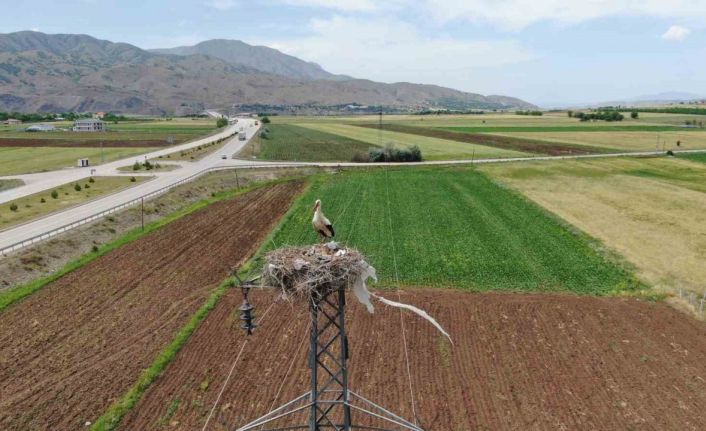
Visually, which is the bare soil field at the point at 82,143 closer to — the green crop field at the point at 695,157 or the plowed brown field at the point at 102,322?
the plowed brown field at the point at 102,322

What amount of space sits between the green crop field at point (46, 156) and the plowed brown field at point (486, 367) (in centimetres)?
5968

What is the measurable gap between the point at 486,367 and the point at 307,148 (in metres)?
77.7

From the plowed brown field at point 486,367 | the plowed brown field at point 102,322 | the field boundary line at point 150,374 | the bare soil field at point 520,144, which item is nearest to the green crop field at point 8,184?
the plowed brown field at point 102,322

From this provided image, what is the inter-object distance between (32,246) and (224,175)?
31241 millimetres

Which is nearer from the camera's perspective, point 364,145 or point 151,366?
point 151,366

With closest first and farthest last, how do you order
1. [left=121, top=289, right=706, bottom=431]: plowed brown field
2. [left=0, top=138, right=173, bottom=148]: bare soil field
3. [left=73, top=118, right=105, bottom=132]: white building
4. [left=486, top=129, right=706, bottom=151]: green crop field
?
[left=121, top=289, right=706, bottom=431]: plowed brown field → [left=486, top=129, right=706, bottom=151]: green crop field → [left=0, top=138, right=173, bottom=148]: bare soil field → [left=73, top=118, right=105, bottom=132]: white building

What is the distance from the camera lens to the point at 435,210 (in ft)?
137

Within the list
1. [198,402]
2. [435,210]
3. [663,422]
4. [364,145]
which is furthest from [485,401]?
[364,145]

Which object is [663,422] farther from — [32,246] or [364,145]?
[364,145]

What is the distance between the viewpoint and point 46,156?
82.1m

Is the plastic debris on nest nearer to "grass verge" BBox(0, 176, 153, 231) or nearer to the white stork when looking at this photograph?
the white stork

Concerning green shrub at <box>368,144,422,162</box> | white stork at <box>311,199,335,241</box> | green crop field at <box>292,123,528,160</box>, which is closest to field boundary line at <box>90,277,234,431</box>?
white stork at <box>311,199,335,241</box>

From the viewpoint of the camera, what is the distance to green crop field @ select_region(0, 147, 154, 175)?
226 ft

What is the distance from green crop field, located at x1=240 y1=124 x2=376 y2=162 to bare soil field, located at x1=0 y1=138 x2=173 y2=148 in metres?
20.5
